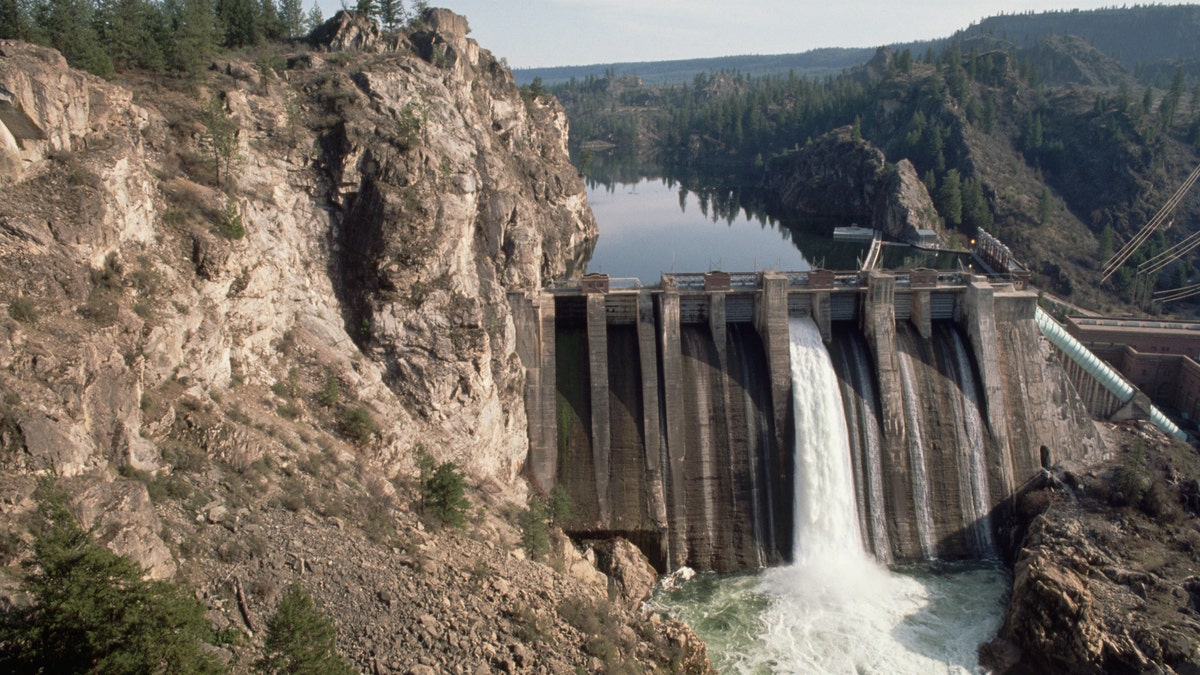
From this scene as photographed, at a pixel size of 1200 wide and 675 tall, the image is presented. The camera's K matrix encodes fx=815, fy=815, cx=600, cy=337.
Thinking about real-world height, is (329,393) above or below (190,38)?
below

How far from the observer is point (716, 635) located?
30203 mm

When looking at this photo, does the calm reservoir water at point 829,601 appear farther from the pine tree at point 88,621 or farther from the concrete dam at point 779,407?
the pine tree at point 88,621

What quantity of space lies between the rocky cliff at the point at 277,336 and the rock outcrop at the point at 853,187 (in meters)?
66.3

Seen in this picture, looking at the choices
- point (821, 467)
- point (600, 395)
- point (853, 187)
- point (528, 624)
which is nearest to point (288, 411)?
point (528, 624)

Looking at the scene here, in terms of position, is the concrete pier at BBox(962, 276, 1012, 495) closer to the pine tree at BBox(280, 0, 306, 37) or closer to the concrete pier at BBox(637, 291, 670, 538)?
the concrete pier at BBox(637, 291, 670, 538)

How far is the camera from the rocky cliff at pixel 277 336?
58.8 feet

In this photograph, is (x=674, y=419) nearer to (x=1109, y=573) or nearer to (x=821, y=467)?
(x=821, y=467)

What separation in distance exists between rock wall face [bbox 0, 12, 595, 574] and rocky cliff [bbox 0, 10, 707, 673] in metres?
0.08

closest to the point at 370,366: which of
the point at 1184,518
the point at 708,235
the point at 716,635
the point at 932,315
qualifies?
the point at 716,635

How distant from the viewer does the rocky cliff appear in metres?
17.9

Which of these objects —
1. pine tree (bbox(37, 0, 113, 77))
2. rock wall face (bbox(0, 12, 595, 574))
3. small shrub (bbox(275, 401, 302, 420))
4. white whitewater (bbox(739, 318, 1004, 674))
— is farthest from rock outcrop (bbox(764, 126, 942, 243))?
pine tree (bbox(37, 0, 113, 77))

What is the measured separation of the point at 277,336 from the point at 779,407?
850 inches

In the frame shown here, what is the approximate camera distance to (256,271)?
26688 mm

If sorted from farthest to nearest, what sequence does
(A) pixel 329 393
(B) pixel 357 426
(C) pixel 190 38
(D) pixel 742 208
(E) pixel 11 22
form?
(D) pixel 742 208 → (C) pixel 190 38 → (E) pixel 11 22 → (A) pixel 329 393 → (B) pixel 357 426
